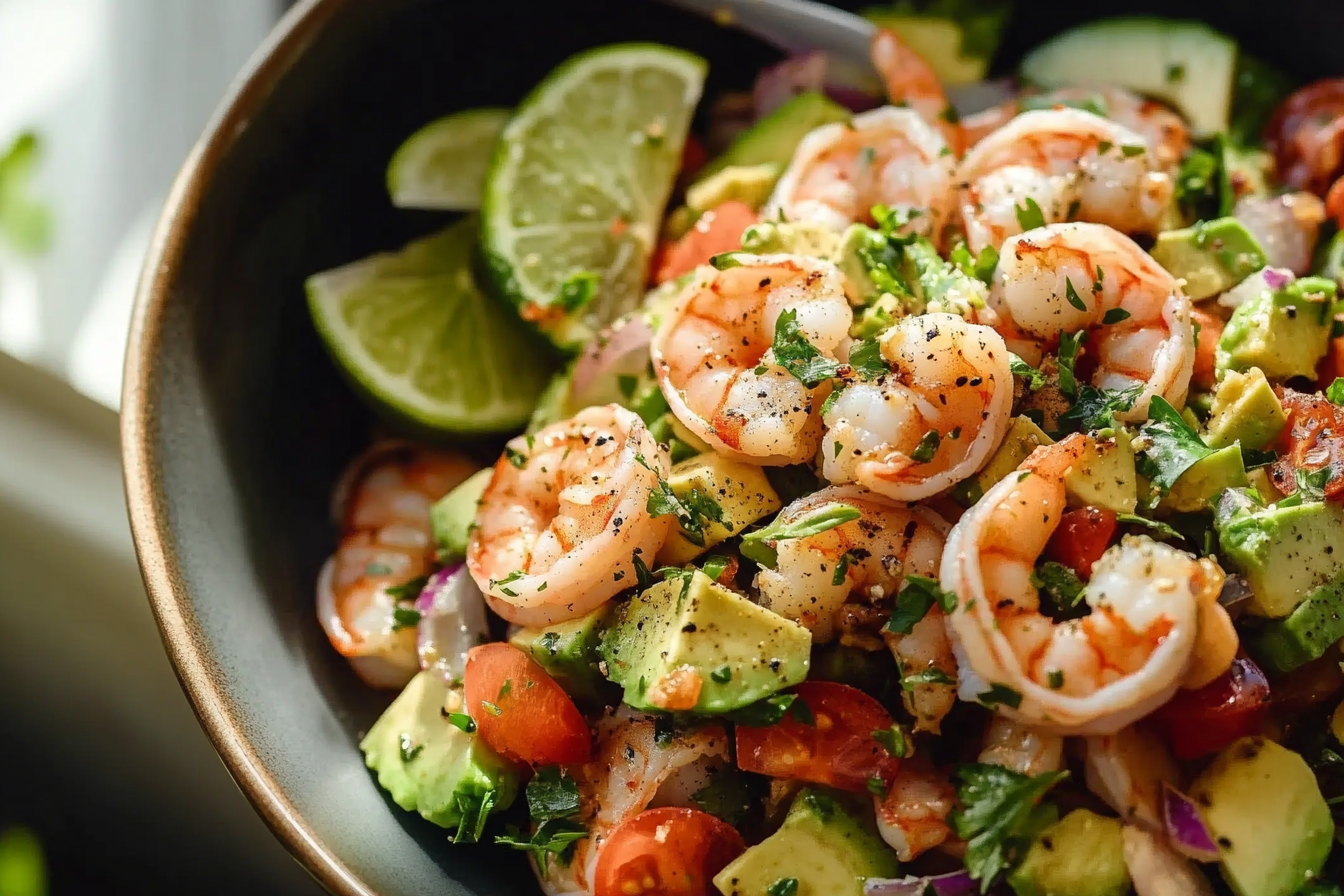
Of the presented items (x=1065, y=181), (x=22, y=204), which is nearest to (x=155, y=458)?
(x=22, y=204)

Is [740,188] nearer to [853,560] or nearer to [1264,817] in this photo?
[853,560]

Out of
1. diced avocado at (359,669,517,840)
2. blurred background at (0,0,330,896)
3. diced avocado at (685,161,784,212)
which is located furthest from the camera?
blurred background at (0,0,330,896)

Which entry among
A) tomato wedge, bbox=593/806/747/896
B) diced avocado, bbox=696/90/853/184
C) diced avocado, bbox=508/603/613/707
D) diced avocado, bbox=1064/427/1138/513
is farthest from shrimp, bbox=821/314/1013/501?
diced avocado, bbox=696/90/853/184

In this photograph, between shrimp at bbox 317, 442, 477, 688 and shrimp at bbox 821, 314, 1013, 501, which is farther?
shrimp at bbox 317, 442, 477, 688

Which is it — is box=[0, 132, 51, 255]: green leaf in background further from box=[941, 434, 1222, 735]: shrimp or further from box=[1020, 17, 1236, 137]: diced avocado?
box=[941, 434, 1222, 735]: shrimp

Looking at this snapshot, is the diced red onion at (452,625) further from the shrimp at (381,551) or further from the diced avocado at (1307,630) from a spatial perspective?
the diced avocado at (1307,630)

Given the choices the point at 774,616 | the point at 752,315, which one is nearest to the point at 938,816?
the point at 774,616

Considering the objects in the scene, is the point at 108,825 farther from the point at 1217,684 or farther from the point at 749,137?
the point at 1217,684

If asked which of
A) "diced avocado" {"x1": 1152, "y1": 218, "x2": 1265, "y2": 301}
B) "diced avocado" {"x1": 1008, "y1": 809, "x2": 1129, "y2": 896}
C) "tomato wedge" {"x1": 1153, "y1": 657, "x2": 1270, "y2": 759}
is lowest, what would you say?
"diced avocado" {"x1": 1008, "y1": 809, "x2": 1129, "y2": 896}

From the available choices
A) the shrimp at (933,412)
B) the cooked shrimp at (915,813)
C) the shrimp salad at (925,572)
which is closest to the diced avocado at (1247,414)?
the shrimp salad at (925,572)
